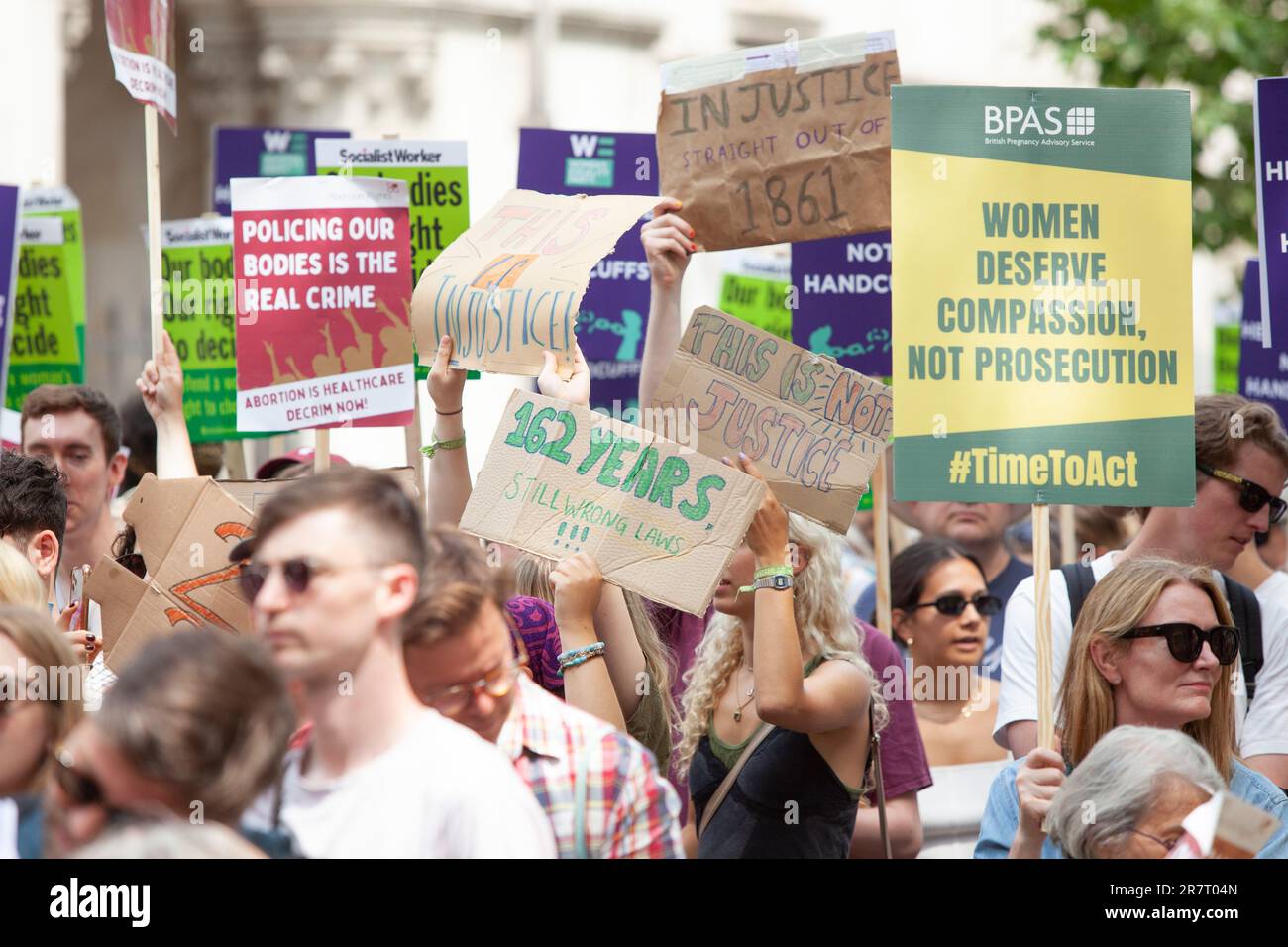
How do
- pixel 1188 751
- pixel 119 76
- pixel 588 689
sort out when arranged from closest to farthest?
pixel 1188 751 < pixel 588 689 < pixel 119 76

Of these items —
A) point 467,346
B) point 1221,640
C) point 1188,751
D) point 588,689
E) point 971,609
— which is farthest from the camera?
point 971,609

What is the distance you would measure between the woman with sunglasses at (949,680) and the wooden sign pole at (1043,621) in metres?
1.16

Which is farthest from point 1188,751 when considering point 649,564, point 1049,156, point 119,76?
point 119,76

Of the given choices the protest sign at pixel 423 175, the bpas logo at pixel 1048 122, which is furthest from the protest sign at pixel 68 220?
the bpas logo at pixel 1048 122

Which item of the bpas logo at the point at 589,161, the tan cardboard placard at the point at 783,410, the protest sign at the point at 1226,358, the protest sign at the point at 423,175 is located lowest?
the tan cardboard placard at the point at 783,410

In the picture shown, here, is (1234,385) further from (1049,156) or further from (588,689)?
(588,689)

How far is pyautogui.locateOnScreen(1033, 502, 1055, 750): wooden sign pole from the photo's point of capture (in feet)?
11.9

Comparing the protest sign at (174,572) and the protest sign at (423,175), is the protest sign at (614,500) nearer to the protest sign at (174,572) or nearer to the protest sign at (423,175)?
the protest sign at (174,572)

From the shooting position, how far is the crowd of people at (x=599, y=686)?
242cm

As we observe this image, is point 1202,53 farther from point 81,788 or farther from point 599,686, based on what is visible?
point 81,788

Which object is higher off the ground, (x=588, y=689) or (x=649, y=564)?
(x=649, y=564)

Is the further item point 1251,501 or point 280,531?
point 1251,501

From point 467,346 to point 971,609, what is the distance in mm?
2318
